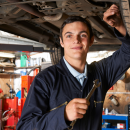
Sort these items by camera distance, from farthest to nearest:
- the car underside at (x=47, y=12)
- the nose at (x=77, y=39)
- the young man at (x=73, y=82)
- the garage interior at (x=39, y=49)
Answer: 1. the garage interior at (x=39, y=49)
2. the car underside at (x=47, y=12)
3. the nose at (x=77, y=39)
4. the young man at (x=73, y=82)

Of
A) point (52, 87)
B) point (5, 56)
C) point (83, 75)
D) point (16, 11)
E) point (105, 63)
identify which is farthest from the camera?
point (5, 56)

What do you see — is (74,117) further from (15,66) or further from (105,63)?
(15,66)

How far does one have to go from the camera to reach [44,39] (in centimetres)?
290

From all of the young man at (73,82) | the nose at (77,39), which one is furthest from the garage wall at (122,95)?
the nose at (77,39)

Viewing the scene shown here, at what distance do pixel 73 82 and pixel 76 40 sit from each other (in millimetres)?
270

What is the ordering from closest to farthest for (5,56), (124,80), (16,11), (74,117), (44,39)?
1. (74,117)
2. (16,11)
3. (44,39)
4. (124,80)
5. (5,56)

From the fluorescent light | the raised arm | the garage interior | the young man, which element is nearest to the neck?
the young man

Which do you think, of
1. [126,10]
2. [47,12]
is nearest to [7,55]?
[47,12]

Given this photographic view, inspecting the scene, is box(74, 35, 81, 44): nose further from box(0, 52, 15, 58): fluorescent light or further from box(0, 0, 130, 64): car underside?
box(0, 52, 15, 58): fluorescent light

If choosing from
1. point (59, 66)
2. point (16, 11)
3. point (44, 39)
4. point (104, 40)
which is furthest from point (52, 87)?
point (104, 40)

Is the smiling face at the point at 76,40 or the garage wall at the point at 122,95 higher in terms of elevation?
the smiling face at the point at 76,40

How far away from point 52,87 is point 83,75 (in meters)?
0.24

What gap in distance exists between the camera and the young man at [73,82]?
0.88 m

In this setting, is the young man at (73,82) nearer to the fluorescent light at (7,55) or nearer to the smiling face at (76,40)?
the smiling face at (76,40)
